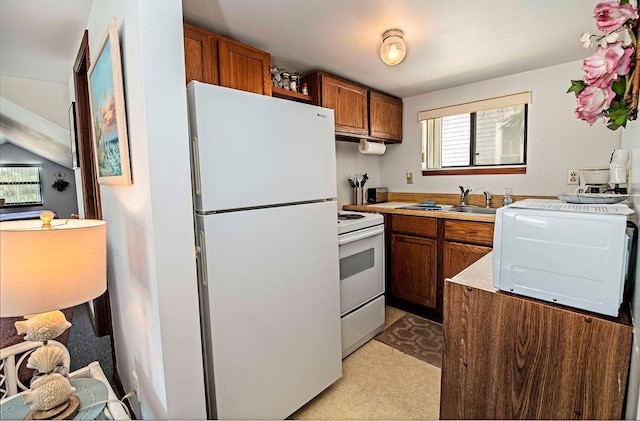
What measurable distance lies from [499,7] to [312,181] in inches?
50.3

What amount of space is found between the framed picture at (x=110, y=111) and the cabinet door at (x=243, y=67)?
0.57m

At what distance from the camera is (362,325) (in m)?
2.21

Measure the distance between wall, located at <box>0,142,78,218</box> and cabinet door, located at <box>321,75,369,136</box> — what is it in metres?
4.71

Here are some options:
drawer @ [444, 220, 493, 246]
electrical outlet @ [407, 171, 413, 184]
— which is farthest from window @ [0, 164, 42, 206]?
drawer @ [444, 220, 493, 246]

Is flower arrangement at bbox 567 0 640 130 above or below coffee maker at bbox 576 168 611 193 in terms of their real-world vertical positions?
above

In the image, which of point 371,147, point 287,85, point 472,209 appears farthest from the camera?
point 371,147

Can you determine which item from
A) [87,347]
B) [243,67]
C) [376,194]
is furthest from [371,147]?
[87,347]

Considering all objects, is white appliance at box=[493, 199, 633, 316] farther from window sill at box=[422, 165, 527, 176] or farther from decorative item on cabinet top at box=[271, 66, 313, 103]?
window sill at box=[422, 165, 527, 176]

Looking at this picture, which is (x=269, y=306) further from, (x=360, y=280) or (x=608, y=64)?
(x=608, y=64)

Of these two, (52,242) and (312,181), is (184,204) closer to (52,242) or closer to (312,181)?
(52,242)

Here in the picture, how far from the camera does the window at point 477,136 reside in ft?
8.51

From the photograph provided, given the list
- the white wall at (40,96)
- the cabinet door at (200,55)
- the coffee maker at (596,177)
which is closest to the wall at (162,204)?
the cabinet door at (200,55)

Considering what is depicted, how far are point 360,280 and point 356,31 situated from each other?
161 cm

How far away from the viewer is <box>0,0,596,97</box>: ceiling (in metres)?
1.47
